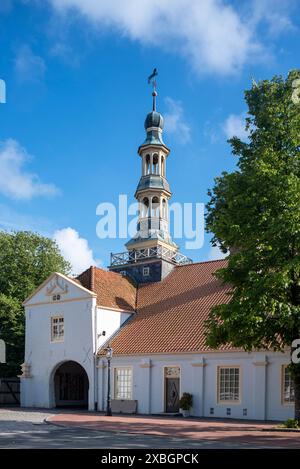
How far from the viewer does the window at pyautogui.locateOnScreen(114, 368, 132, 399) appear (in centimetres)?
3111

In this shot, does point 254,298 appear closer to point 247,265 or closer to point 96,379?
point 247,265

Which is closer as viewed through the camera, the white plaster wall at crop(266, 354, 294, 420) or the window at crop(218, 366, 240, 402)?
the white plaster wall at crop(266, 354, 294, 420)

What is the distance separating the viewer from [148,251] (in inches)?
1516

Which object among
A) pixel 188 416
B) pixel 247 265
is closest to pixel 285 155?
pixel 247 265

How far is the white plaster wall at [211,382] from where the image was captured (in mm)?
25797

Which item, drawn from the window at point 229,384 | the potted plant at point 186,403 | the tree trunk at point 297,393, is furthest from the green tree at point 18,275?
the tree trunk at point 297,393

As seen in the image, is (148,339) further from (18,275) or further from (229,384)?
(18,275)

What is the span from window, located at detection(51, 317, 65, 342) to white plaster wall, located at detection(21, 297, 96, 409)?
0.79 feet

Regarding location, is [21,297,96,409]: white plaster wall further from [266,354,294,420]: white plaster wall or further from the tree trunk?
the tree trunk

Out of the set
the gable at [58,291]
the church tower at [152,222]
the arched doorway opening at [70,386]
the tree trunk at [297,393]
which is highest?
the church tower at [152,222]

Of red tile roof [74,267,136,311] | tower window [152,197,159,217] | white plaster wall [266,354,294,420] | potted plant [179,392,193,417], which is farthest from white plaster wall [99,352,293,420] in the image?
tower window [152,197,159,217]

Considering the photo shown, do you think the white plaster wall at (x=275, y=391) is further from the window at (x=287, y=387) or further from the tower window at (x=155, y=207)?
the tower window at (x=155, y=207)

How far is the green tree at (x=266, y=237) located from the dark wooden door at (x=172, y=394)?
829 cm

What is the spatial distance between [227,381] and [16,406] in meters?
15.7
